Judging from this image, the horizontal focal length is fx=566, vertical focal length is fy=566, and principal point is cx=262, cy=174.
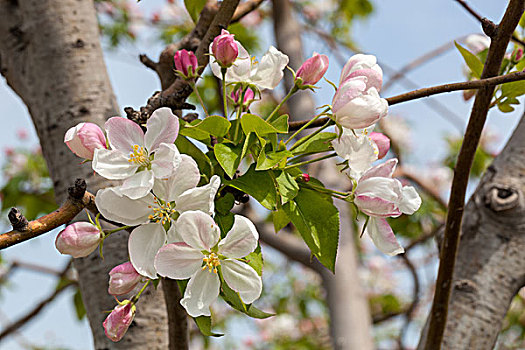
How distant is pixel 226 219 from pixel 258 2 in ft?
1.80

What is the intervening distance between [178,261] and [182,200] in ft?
0.18

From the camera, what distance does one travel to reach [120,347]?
84 cm

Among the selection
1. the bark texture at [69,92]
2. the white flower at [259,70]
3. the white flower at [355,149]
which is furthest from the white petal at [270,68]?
the bark texture at [69,92]

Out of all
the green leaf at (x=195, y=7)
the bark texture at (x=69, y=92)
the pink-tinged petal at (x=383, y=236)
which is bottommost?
the bark texture at (x=69, y=92)

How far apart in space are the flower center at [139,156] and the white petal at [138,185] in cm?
1

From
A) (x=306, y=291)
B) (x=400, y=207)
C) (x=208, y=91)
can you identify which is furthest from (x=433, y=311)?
(x=306, y=291)

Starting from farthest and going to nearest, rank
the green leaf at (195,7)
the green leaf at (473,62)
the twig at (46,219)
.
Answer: the green leaf at (195,7), the green leaf at (473,62), the twig at (46,219)

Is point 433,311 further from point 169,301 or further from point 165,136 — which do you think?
point 165,136

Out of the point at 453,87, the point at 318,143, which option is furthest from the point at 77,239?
the point at 453,87

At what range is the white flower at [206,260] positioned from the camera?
19.2 inches

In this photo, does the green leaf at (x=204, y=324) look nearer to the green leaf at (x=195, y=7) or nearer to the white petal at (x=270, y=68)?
the white petal at (x=270, y=68)

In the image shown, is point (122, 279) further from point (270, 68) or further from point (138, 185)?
point (270, 68)

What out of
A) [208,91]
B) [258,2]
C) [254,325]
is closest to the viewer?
[258,2]

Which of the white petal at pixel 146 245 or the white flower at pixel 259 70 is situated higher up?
the white flower at pixel 259 70
